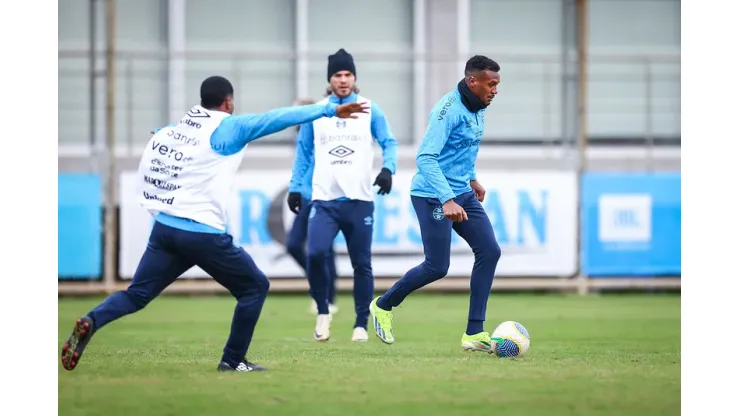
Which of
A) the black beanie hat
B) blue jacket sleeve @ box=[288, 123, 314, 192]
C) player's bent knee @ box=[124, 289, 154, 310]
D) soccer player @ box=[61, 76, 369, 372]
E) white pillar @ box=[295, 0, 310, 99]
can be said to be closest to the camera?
soccer player @ box=[61, 76, 369, 372]

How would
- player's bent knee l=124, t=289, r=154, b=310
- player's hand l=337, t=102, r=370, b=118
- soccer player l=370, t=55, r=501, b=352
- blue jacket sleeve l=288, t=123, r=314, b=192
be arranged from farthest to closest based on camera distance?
blue jacket sleeve l=288, t=123, r=314, b=192, soccer player l=370, t=55, r=501, b=352, player's bent knee l=124, t=289, r=154, b=310, player's hand l=337, t=102, r=370, b=118

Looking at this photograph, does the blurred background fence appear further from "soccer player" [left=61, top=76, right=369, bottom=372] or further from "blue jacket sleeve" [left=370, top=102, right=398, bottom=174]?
"soccer player" [left=61, top=76, right=369, bottom=372]

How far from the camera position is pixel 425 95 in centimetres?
1838

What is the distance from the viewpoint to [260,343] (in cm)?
1067

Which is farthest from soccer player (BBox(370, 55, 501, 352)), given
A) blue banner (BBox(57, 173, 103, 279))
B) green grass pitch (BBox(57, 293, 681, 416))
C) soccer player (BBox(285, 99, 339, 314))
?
blue banner (BBox(57, 173, 103, 279))

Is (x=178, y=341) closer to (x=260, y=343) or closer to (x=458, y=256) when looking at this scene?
(x=260, y=343)

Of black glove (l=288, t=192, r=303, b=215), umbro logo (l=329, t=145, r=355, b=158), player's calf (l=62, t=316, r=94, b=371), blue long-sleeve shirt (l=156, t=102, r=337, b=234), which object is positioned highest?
blue long-sleeve shirt (l=156, t=102, r=337, b=234)

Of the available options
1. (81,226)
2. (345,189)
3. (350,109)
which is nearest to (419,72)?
(81,226)

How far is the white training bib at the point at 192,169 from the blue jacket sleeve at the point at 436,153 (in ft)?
5.23

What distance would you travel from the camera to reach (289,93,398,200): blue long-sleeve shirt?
1089cm

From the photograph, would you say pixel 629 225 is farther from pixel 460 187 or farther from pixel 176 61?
pixel 460 187

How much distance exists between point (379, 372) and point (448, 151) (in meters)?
1.84

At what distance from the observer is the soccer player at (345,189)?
35.4 ft
